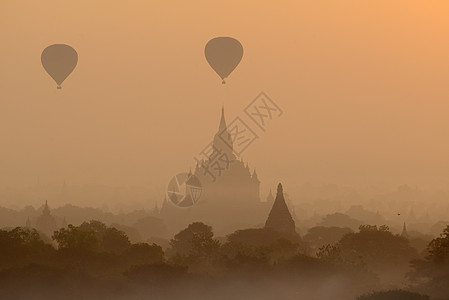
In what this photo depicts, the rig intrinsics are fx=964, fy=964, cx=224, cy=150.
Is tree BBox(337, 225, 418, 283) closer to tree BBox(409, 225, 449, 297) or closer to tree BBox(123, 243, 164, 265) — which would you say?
tree BBox(409, 225, 449, 297)

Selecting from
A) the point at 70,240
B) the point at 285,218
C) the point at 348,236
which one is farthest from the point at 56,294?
the point at 285,218

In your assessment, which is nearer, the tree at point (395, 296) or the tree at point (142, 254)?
the tree at point (395, 296)

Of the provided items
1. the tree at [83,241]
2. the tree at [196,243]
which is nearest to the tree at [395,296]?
the tree at [196,243]

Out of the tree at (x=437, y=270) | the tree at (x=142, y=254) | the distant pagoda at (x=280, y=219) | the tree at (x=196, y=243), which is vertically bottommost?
the tree at (x=437, y=270)

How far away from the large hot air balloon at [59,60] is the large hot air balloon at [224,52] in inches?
980

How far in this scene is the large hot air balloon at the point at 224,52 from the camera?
176 m

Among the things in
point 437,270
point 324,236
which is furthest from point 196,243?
point 324,236

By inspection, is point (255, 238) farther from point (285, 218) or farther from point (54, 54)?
point (54, 54)

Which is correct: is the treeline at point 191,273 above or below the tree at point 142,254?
below

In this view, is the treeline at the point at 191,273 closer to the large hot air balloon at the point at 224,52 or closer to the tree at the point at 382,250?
the tree at the point at 382,250

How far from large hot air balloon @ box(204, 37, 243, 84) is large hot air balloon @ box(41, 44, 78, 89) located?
81.6 ft

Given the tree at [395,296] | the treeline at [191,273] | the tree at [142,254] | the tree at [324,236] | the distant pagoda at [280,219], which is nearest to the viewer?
the tree at [395,296]

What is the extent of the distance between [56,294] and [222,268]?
16.8 metres

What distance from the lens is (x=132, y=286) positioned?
80375 mm
